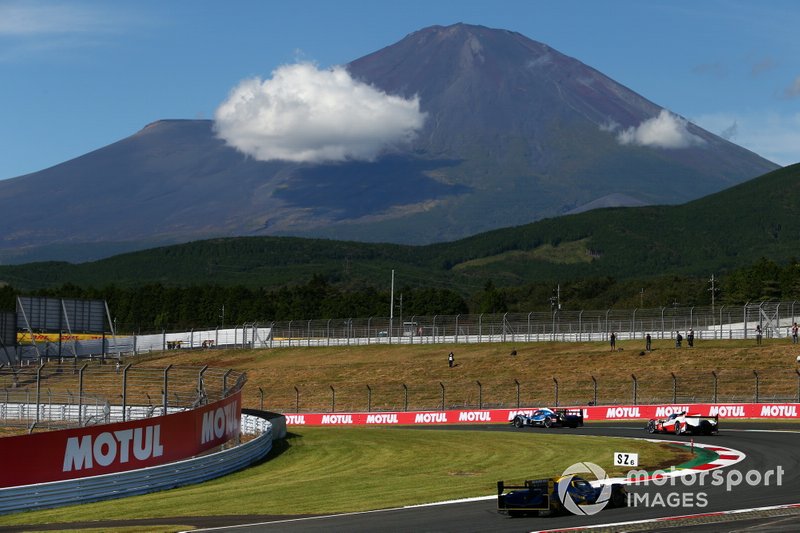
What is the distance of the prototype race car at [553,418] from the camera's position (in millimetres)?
51406

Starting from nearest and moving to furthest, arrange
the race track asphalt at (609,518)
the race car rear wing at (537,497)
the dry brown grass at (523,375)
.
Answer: the race track asphalt at (609,518) < the race car rear wing at (537,497) < the dry brown grass at (523,375)

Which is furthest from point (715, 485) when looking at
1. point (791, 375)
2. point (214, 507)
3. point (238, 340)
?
point (238, 340)

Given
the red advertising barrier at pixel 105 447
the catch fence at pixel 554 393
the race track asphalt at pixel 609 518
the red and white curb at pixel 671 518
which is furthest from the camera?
the catch fence at pixel 554 393

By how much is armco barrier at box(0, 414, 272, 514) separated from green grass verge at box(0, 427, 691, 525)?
0.34 metres

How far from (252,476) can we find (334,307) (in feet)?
453

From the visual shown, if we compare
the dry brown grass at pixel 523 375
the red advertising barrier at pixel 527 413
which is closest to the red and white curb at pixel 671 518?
the red advertising barrier at pixel 527 413

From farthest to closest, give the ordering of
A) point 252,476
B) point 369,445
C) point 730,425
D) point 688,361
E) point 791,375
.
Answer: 1. point 688,361
2. point 791,375
3. point 730,425
4. point 369,445
5. point 252,476

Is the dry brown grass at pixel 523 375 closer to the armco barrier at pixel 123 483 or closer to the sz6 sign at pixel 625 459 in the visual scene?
the armco barrier at pixel 123 483

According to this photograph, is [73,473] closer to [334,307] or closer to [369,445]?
[369,445]

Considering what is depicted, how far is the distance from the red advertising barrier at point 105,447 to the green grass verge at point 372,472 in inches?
43.2

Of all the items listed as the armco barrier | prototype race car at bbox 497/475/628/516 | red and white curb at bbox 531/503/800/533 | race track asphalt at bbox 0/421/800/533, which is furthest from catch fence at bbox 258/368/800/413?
prototype race car at bbox 497/475/628/516

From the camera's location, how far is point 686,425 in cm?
4412

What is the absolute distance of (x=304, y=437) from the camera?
151ft

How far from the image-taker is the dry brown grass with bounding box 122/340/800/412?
65.6 metres
